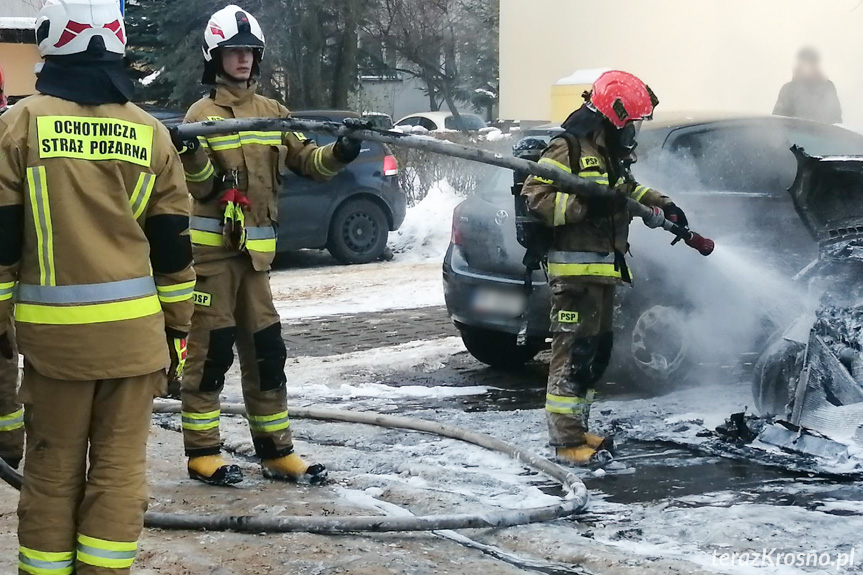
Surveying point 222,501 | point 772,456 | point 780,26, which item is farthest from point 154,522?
point 780,26

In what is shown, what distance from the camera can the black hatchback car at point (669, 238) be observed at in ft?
20.8

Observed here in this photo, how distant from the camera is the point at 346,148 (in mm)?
4820

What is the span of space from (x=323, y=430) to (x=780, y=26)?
7.15m

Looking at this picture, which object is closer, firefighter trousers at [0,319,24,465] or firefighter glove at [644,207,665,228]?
firefighter trousers at [0,319,24,465]

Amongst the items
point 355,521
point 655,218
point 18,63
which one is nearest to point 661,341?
point 655,218

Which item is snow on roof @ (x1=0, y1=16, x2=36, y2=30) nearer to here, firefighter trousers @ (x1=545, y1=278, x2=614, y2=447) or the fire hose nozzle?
firefighter trousers @ (x1=545, y1=278, x2=614, y2=447)

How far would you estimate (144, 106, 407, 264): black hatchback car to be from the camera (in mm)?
12320

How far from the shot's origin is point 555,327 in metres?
5.39

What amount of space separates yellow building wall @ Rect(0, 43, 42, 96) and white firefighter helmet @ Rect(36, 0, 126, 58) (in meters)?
14.6

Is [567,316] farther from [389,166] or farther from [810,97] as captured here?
[389,166]

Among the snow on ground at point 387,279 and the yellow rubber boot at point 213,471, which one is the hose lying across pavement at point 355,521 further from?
the snow on ground at point 387,279

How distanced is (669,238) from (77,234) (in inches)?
153

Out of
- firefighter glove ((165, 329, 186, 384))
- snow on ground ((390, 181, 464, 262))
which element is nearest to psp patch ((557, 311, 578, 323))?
firefighter glove ((165, 329, 186, 384))

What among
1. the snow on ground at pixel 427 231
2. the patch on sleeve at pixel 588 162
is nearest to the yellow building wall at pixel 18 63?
the snow on ground at pixel 427 231
